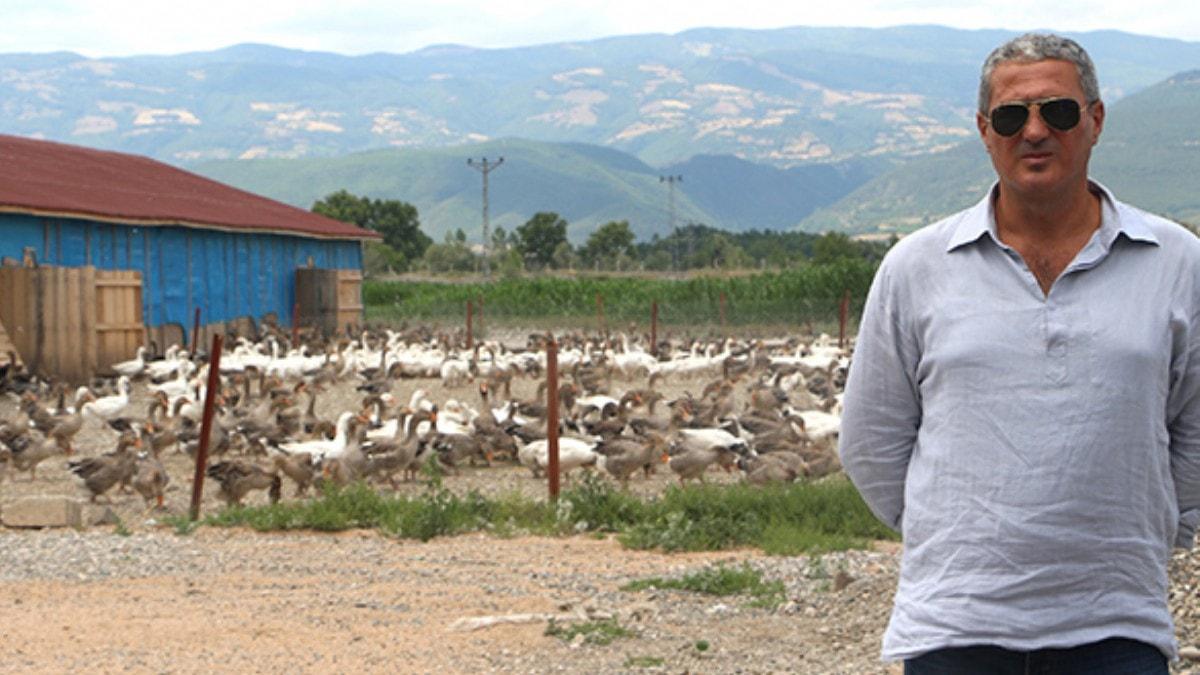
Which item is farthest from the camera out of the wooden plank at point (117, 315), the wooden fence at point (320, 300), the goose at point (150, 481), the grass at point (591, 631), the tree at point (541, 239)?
the tree at point (541, 239)

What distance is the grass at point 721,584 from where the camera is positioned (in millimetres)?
9859

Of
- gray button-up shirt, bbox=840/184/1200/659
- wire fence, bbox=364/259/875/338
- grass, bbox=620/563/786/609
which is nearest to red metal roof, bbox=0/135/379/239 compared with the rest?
wire fence, bbox=364/259/875/338

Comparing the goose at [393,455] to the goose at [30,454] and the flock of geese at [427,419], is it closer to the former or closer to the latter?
the flock of geese at [427,419]

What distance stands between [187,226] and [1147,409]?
33304 millimetres

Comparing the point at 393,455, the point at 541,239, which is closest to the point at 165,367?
the point at 393,455

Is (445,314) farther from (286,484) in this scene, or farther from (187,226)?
(286,484)

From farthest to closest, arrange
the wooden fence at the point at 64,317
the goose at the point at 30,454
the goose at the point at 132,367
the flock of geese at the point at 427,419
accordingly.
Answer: the goose at the point at 132,367
the wooden fence at the point at 64,317
the goose at the point at 30,454
the flock of geese at the point at 427,419

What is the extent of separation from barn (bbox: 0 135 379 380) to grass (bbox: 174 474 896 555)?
15980mm

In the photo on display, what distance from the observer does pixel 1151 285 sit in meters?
3.40

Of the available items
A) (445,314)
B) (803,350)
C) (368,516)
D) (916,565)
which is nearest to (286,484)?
(368,516)

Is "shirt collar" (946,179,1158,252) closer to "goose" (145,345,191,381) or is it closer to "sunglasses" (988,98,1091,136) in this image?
"sunglasses" (988,98,1091,136)

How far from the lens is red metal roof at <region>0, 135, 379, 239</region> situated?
3058cm

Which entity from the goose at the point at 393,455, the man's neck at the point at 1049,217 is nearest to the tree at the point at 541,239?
the goose at the point at 393,455

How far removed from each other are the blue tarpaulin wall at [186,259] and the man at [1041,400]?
27457mm
